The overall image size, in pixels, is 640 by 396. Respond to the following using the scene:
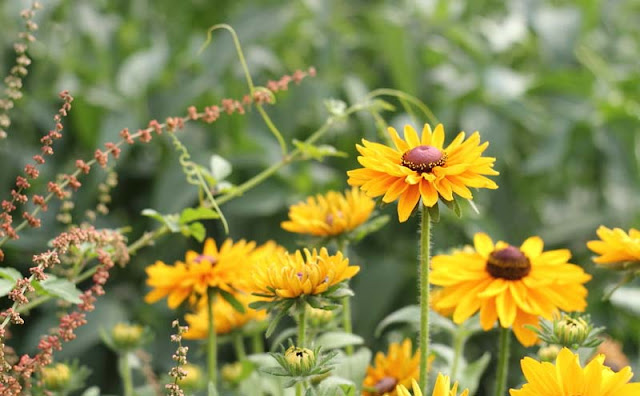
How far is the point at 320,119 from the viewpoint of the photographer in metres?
1.58

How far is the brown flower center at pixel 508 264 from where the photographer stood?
0.63 meters

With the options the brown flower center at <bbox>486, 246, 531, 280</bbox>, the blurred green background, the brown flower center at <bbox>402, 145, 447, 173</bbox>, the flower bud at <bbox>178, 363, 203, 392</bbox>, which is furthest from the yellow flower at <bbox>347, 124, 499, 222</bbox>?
the blurred green background

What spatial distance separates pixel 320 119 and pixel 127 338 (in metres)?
0.87

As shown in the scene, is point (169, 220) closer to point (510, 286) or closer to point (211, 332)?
point (211, 332)

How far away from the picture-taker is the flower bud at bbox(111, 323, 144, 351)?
30.1 inches

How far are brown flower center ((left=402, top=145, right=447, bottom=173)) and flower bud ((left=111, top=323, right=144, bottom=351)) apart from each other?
12.3 inches

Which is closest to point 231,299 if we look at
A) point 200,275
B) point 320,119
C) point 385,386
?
point 200,275

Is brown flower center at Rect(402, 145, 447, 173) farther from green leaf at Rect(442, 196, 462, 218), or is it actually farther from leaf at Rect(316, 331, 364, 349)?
leaf at Rect(316, 331, 364, 349)

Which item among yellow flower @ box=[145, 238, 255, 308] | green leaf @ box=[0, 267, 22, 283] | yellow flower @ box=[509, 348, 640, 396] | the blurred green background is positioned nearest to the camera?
yellow flower @ box=[509, 348, 640, 396]

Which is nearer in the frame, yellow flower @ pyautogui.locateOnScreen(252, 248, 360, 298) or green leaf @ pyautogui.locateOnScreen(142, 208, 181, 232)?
yellow flower @ pyautogui.locateOnScreen(252, 248, 360, 298)

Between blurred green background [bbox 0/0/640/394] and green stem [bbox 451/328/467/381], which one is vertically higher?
blurred green background [bbox 0/0/640/394]

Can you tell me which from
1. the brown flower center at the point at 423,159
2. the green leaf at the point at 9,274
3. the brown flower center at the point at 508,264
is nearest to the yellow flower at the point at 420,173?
the brown flower center at the point at 423,159

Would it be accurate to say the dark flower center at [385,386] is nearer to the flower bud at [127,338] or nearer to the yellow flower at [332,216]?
the yellow flower at [332,216]

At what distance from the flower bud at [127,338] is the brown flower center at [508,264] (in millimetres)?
298
